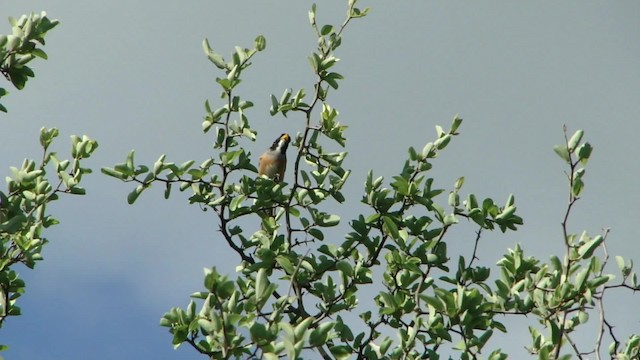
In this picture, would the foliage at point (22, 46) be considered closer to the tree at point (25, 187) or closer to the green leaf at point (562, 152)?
the tree at point (25, 187)

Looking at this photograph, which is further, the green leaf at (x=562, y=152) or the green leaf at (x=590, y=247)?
the green leaf at (x=590, y=247)

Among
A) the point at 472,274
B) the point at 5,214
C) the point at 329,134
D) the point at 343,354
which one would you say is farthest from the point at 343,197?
the point at 5,214

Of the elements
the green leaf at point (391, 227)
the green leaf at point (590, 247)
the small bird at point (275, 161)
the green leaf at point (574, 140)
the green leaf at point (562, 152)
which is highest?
the small bird at point (275, 161)

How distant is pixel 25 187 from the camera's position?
6.02m

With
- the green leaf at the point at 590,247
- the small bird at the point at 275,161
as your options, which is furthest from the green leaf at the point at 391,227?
the small bird at the point at 275,161

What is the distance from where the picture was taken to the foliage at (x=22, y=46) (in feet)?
Result: 17.6

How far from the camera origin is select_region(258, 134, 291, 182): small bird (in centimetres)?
981

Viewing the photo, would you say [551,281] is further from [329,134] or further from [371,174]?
[329,134]

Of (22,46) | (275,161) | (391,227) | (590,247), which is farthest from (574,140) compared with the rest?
(275,161)

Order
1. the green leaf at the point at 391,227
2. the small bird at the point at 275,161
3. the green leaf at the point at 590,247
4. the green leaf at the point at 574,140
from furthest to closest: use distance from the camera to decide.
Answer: the small bird at the point at 275,161 < the green leaf at the point at 391,227 < the green leaf at the point at 590,247 < the green leaf at the point at 574,140

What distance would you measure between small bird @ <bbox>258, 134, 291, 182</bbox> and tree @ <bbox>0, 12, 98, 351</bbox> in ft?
11.0

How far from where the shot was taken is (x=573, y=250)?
5.04 metres

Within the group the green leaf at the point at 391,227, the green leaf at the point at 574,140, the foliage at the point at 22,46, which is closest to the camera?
the green leaf at the point at 574,140

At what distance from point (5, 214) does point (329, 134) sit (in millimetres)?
2231
